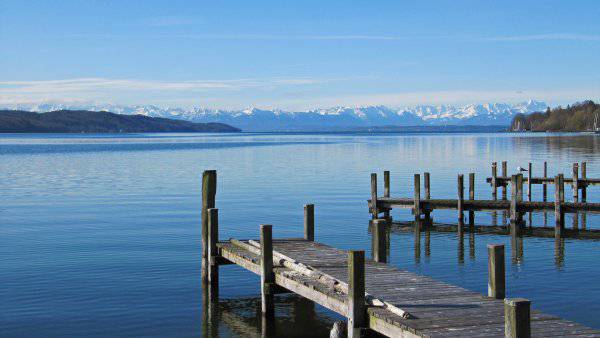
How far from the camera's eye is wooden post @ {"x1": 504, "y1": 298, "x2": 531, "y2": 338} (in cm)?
1172

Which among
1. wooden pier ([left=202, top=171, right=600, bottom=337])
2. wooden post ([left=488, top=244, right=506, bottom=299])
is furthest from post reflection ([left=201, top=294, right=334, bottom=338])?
wooden post ([left=488, top=244, right=506, bottom=299])

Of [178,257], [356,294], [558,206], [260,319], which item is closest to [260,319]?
[260,319]

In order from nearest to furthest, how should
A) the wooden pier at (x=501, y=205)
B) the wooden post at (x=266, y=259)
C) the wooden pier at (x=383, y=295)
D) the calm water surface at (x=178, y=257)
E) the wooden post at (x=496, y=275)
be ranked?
the wooden pier at (x=383, y=295) < the wooden post at (x=496, y=275) < the wooden post at (x=266, y=259) < the calm water surface at (x=178, y=257) < the wooden pier at (x=501, y=205)

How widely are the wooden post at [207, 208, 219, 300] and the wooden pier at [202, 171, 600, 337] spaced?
0.14ft

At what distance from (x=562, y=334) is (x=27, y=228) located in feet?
94.8

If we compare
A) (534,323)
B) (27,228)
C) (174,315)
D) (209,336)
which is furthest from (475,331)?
(27,228)

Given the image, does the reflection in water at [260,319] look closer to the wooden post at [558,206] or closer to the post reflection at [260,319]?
the post reflection at [260,319]

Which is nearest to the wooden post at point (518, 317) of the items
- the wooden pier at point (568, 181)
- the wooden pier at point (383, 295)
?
the wooden pier at point (383, 295)

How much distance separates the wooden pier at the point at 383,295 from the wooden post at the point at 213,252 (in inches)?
1.7

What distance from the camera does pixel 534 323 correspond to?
14039 millimetres

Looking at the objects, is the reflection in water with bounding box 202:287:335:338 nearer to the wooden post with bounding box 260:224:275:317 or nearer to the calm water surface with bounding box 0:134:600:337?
the calm water surface with bounding box 0:134:600:337

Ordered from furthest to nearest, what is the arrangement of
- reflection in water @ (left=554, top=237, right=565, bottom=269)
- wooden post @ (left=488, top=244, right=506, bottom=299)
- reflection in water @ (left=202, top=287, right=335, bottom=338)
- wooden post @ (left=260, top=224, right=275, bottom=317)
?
reflection in water @ (left=554, top=237, right=565, bottom=269) → reflection in water @ (left=202, top=287, right=335, bottom=338) → wooden post @ (left=260, top=224, right=275, bottom=317) → wooden post @ (left=488, top=244, right=506, bottom=299)

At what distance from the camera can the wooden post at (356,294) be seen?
1518 cm

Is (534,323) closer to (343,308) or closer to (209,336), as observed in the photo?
(343,308)
